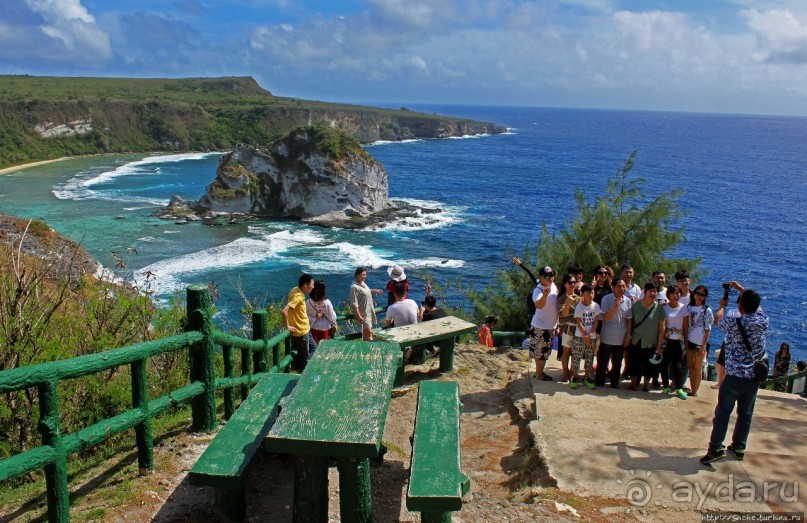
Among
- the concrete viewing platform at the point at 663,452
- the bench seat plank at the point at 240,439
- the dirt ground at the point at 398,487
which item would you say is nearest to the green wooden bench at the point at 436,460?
the dirt ground at the point at 398,487

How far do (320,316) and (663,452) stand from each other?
4.37 metres

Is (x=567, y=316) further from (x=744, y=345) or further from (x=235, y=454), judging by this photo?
(x=235, y=454)

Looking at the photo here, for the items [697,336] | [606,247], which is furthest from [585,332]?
[606,247]

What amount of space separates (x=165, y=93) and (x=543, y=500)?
188m

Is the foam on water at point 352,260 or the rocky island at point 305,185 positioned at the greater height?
the rocky island at point 305,185

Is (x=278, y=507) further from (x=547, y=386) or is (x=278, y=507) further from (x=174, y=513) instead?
(x=547, y=386)

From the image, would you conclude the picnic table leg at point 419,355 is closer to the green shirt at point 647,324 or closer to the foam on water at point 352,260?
the green shirt at point 647,324

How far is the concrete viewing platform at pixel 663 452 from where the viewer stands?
508cm

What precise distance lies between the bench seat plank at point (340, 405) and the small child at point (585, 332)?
13.5 ft

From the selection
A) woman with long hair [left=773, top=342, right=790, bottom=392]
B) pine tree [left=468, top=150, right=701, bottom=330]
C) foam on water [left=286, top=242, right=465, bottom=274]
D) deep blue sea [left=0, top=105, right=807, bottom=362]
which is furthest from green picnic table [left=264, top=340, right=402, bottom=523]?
foam on water [left=286, top=242, right=465, bottom=274]

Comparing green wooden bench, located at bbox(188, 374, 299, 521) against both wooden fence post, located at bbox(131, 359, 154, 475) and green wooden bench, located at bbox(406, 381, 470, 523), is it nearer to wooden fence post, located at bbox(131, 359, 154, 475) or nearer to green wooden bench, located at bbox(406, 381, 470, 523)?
wooden fence post, located at bbox(131, 359, 154, 475)

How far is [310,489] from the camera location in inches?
147

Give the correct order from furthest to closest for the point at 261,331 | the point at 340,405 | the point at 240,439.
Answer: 1. the point at 261,331
2. the point at 240,439
3. the point at 340,405

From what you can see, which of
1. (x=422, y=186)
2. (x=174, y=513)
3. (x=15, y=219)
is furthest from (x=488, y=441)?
(x=422, y=186)
